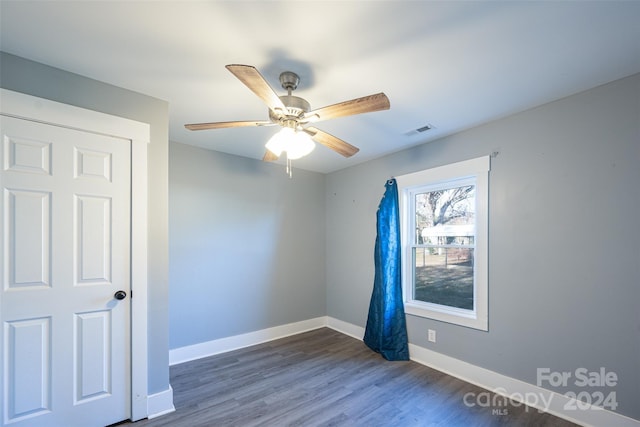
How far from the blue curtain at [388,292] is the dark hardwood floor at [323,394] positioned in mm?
156

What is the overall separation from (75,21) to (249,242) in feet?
8.64

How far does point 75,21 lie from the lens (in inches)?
57.6

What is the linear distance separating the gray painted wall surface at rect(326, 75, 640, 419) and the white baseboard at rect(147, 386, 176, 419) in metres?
2.49

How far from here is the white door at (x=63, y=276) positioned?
5.62ft

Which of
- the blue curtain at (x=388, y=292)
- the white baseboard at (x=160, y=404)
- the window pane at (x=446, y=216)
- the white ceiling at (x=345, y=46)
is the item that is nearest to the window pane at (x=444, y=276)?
the window pane at (x=446, y=216)

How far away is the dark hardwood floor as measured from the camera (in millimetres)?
2111

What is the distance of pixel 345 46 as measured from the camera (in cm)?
162

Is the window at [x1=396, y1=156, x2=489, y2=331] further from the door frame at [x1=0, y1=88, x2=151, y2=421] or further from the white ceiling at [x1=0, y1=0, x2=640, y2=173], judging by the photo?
the door frame at [x1=0, y1=88, x2=151, y2=421]

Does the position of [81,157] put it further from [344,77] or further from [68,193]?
[344,77]

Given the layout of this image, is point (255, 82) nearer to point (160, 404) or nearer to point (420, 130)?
point (420, 130)

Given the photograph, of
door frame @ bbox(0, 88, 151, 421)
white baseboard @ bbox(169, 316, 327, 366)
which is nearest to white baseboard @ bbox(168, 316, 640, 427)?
white baseboard @ bbox(169, 316, 327, 366)

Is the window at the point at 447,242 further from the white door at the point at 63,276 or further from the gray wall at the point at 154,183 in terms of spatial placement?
the white door at the point at 63,276

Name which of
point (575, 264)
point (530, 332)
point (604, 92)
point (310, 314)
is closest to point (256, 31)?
point (604, 92)

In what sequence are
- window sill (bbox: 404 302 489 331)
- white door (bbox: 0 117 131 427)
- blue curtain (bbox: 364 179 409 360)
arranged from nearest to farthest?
white door (bbox: 0 117 131 427) → window sill (bbox: 404 302 489 331) → blue curtain (bbox: 364 179 409 360)
